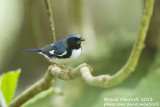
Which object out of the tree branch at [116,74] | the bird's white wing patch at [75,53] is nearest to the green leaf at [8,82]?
the tree branch at [116,74]

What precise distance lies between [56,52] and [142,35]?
750mm

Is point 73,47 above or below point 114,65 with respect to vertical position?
below

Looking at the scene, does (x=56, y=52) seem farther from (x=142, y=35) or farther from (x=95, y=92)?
(x=142, y=35)

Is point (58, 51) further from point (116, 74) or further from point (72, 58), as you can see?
point (116, 74)

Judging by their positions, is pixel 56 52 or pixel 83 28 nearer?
pixel 56 52

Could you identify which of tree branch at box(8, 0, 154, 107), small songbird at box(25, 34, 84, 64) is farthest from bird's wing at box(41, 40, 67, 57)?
tree branch at box(8, 0, 154, 107)

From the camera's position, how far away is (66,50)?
150 centimetres

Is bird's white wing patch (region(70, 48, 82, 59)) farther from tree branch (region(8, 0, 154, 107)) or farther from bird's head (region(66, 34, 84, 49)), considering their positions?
tree branch (region(8, 0, 154, 107))

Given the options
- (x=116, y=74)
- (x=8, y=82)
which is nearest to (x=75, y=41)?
(x=8, y=82)

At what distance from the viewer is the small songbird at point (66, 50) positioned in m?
1.43

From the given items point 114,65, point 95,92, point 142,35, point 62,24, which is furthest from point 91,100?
point 142,35

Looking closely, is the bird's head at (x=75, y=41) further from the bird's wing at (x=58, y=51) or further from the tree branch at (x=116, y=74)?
the tree branch at (x=116, y=74)

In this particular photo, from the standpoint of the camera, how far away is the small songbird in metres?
1.43

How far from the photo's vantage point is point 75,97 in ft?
7.06
